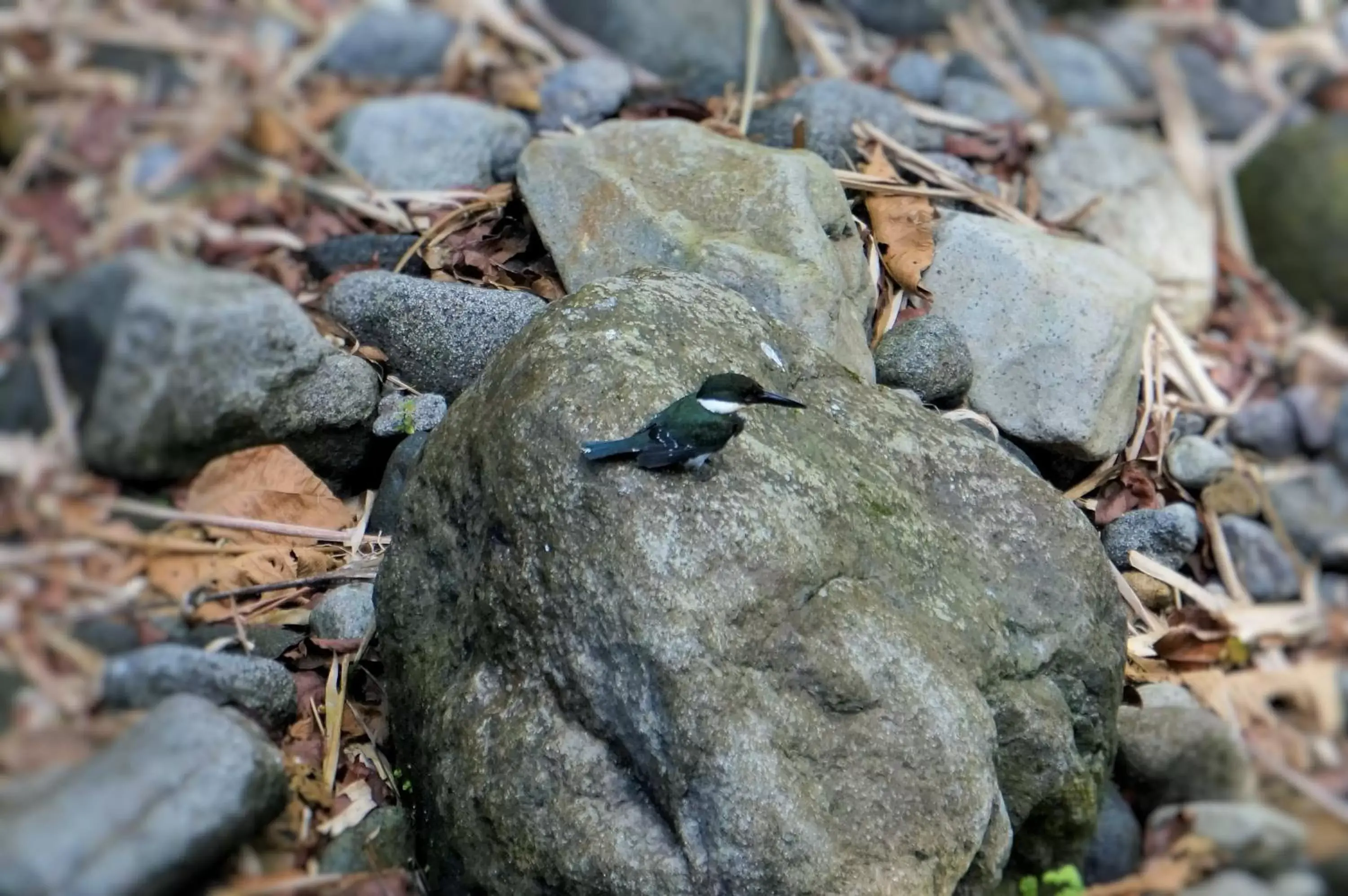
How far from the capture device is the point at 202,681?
2674mm

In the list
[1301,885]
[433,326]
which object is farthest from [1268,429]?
[433,326]

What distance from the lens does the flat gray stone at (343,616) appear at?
340 cm

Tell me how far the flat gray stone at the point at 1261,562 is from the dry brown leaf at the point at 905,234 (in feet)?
4.59

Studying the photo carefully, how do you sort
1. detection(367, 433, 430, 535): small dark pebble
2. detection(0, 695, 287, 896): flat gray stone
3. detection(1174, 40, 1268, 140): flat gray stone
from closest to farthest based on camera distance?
detection(0, 695, 287, 896): flat gray stone
detection(367, 433, 430, 535): small dark pebble
detection(1174, 40, 1268, 140): flat gray stone

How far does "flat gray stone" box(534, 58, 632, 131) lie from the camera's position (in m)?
5.30

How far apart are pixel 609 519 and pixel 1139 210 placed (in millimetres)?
3631

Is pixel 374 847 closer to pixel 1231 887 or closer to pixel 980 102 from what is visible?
pixel 1231 887

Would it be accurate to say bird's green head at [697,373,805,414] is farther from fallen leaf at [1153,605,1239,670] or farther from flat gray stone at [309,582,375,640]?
fallen leaf at [1153,605,1239,670]

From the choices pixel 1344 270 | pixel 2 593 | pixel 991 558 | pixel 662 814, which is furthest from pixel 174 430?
pixel 1344 270

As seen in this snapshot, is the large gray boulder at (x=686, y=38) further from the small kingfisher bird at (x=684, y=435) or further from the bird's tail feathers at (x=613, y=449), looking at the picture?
the bird's tail feathers at (x=613, y=449)

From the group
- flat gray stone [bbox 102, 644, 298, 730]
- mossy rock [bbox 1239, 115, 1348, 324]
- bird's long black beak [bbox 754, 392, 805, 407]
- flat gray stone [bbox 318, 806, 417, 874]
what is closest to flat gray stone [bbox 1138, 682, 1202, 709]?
mossy rock [bbox 1239, 115, 1348, 324]

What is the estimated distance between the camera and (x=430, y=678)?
3074 mm

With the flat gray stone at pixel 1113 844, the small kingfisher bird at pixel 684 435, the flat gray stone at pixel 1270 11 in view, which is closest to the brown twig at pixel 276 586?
the small kingfisher bird at pixel 684 435

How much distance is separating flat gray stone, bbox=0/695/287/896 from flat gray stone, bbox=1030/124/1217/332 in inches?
159
